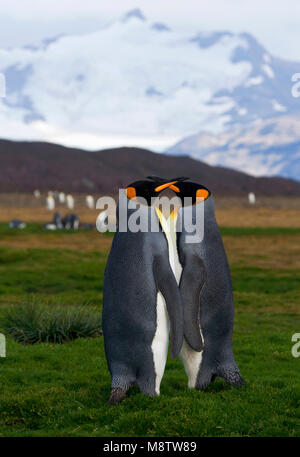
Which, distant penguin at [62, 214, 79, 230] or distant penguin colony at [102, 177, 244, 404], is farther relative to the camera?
distant penguin at [62, 214, 79, 230]

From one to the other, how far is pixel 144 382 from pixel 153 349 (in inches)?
13.9

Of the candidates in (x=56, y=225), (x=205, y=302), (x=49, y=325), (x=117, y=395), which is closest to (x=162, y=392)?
(x=117, y=395)

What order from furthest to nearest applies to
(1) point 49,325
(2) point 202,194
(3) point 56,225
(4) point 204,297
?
(3) point 56,225, (1) point 49,325, (2) point 202,194, (4) point 204,297

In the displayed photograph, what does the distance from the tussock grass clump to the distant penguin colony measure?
3996 mm

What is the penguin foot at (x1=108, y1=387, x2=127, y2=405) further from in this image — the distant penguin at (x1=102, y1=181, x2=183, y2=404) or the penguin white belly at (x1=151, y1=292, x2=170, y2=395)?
the penguin white belly at (x1=151, y1=292, x2=170, y2=395)

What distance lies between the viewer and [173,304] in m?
6.12

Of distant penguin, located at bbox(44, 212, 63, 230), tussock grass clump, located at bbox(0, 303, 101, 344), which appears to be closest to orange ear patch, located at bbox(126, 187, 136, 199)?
tussock grass clump, located at bbox(0, 303, 101, 344)

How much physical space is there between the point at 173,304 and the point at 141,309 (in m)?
0.32

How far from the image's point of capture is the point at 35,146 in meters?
130

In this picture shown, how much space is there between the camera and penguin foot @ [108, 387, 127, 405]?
246 inches

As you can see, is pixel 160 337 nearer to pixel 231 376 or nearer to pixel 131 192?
pixel 231 376
